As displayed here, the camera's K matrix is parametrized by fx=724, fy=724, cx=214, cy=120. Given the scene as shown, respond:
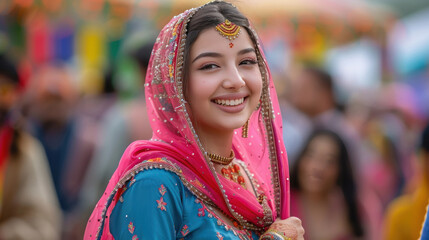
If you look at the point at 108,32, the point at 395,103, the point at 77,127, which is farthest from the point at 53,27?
the point at 395,103

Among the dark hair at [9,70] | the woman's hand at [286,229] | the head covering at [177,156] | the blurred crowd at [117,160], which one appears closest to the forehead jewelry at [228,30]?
the head covering at [177,156]

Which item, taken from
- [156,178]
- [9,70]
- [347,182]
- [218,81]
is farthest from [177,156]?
[347,182]

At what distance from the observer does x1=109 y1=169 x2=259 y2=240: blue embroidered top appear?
7.25 feet

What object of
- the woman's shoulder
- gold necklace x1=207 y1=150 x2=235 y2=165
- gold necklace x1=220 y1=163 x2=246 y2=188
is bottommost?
gold necklace x1=220 y1=163 x2=246 y2=188

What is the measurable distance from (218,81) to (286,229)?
559 millimetres

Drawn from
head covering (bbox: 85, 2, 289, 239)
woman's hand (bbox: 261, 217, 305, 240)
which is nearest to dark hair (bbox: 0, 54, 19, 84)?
head covering (bbox: 85, 2, 289, 239)

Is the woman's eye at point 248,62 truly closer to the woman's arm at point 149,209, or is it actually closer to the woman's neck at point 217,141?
the woman's neck at point 217,141

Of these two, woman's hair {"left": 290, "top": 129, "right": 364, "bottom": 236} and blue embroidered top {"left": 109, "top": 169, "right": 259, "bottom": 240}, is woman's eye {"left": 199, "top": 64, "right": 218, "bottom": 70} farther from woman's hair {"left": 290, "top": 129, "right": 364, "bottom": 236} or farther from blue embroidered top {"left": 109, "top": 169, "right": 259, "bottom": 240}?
woman's hair {"left": 290, "top": 129, "right": 364, "bottom": 236}

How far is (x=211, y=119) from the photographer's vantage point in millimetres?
2459

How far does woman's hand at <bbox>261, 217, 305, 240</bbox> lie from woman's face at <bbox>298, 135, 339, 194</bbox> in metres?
2.17

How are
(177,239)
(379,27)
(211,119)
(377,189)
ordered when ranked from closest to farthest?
(177,239)
(211,119)
(377,189)
(379,27)

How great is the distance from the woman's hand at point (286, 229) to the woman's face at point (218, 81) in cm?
37

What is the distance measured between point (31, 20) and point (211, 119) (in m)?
7.30

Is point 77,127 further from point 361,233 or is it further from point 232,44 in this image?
point 232,44
